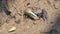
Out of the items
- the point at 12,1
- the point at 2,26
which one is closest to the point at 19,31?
the point at 2,26

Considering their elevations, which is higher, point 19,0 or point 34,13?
point 19,0

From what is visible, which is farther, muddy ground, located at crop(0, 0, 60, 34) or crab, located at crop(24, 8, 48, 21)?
crab, located at crop(24, 8, 48, 21)

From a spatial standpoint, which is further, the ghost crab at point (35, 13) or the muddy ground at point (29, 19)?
the ghost crab at point (35, 13)

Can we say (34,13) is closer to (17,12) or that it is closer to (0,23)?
(17,12)

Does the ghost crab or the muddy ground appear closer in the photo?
the muddy ground
